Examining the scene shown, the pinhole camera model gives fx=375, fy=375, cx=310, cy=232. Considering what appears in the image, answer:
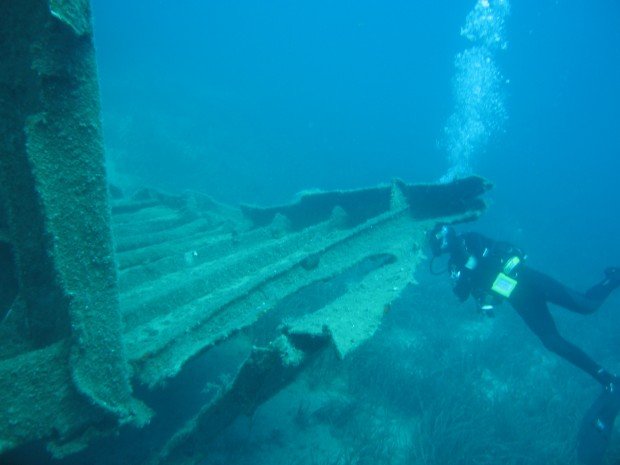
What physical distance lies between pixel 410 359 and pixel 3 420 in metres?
9.36

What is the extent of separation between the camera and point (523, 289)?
24.5 ft

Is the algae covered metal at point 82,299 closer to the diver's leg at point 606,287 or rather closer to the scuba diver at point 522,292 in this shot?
the scuba diver at point 522,292

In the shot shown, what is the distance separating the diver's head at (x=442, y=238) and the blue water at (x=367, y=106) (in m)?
0.88

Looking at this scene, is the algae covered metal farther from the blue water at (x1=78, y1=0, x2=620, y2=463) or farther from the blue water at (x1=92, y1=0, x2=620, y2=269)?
the blue water at (x1=92, y1=0, x2=620, y2=269)

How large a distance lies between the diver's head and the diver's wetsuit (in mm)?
113

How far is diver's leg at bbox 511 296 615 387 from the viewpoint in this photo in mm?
7133

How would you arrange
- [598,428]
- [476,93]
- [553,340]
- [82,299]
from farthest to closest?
1. [476,93]
2. [553,340]
3. [598,428]
4. [82,299]

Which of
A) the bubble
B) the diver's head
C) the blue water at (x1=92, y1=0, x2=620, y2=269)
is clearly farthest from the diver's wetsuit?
the bubble

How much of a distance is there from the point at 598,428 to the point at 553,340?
5.45 ft

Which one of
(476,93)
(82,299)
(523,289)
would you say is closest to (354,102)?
(476,93)

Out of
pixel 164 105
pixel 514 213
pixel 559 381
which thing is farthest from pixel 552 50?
pixel 559 381

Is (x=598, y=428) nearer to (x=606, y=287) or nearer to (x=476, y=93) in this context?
(x=606, y=287)

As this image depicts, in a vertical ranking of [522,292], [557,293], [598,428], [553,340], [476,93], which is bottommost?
[598,428]

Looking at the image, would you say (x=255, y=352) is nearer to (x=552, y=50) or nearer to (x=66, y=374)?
(x=66, y=374)
